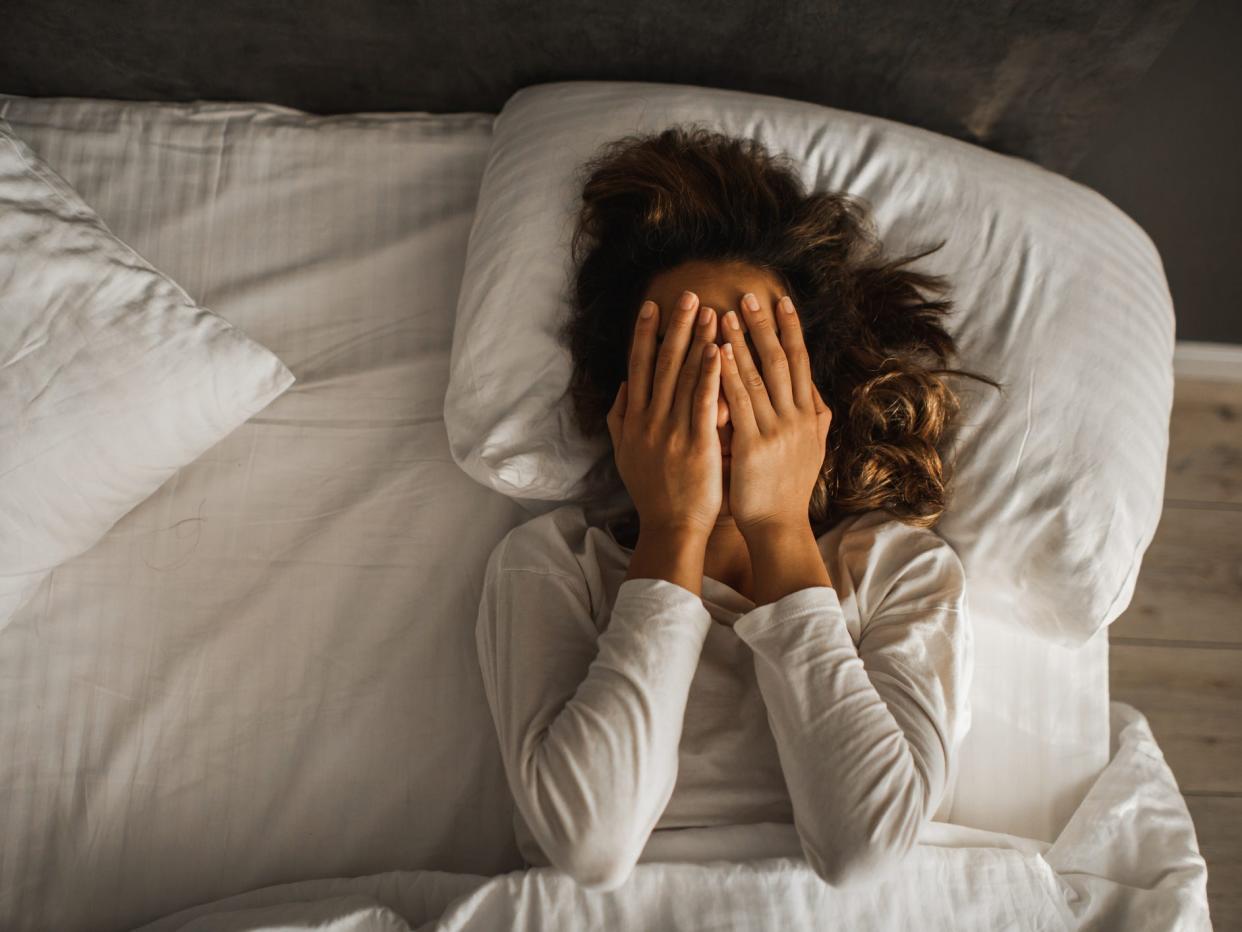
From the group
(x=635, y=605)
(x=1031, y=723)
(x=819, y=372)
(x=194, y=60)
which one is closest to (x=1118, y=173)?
(x=819, y=372)

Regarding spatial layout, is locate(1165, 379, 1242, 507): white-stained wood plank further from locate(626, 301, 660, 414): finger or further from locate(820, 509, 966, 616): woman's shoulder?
locate(626, 301, 660, 414): finger

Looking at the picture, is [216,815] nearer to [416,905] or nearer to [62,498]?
[416,905]

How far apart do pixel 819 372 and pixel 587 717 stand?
480 mm

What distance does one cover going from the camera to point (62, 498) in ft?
3.07

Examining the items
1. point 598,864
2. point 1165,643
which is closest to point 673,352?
point 598,864

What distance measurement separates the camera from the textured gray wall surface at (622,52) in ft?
3.45

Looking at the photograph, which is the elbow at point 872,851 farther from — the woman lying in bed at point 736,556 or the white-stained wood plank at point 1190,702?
the white-stained wood plank at point 1190,702

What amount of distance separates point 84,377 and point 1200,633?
5.36 ft

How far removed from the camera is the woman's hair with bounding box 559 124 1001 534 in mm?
942

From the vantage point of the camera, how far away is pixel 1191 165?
1.42 m

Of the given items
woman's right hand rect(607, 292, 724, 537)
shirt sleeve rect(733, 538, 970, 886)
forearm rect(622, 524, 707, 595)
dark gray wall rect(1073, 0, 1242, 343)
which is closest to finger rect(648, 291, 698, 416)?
woman's right hand rect(607, 292, 724, 537)

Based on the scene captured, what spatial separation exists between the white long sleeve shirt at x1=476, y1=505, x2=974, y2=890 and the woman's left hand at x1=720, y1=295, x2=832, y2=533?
10 cm

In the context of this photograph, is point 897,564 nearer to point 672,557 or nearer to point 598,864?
point 672,557

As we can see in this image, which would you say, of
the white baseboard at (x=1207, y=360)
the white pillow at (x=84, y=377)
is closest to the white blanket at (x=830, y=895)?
the white pillow at (x=84, y=377)
